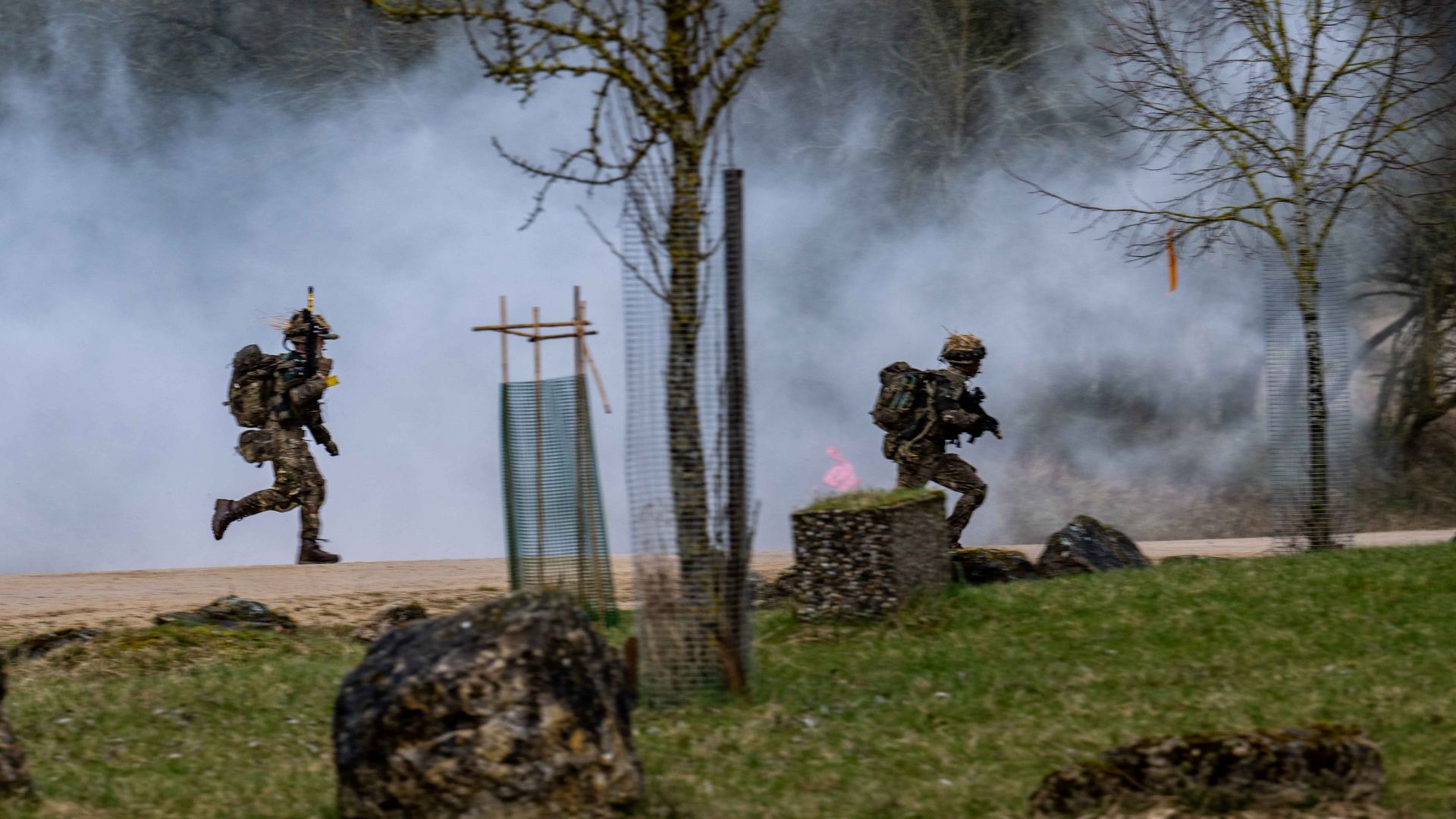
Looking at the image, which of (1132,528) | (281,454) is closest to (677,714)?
(281,454)

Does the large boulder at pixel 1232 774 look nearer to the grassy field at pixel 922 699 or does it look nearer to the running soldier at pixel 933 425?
the grassy field at pixel 922 699

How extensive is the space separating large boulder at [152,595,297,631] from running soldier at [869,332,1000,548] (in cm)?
505

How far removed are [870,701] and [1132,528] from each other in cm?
1367

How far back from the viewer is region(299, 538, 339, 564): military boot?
53.3ft

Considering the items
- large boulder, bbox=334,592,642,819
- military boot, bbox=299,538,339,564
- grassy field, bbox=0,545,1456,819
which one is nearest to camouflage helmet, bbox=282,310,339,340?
military boot, bbox=299,538,339,564

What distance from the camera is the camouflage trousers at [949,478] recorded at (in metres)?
13.4

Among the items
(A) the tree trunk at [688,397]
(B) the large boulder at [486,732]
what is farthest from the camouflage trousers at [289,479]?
(B) the large boulder at [486,732]

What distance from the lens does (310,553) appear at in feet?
53.3

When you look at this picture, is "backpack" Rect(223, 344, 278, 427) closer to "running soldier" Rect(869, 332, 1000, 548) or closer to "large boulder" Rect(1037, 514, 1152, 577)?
"running soldier" Rect(869, 332, 1000, 548)

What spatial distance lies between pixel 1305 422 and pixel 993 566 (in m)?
3.36

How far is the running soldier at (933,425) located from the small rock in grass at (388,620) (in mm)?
4162

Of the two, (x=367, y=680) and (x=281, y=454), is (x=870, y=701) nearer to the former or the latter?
(x=367, y=680)

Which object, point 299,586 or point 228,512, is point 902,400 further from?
point 228,512

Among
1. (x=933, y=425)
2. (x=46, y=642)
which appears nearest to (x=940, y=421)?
(x=933, y=425)
